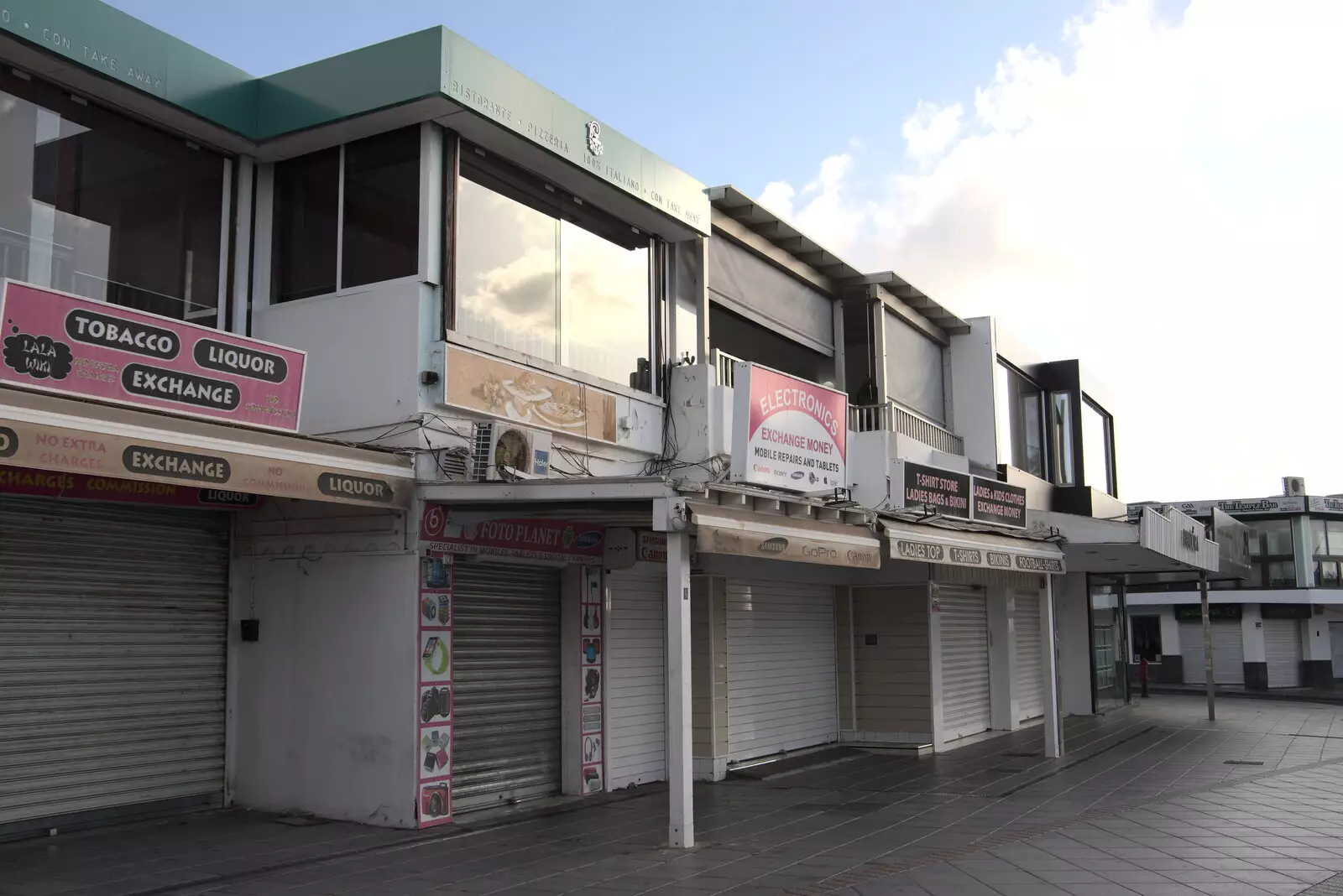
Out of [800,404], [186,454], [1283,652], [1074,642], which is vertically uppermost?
[800,404]

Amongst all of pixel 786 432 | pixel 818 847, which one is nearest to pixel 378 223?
pixel 786 432

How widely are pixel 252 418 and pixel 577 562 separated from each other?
11.8ft

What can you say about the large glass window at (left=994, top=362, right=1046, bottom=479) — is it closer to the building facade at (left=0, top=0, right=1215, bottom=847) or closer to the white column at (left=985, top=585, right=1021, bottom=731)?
the white column at (left=985, top=585, right=1021, bottom=731)

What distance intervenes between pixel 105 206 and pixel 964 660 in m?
13.6

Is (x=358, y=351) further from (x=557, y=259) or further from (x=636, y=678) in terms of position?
(x=636, y=678)

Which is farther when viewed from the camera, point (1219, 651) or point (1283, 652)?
point (1219, 651)

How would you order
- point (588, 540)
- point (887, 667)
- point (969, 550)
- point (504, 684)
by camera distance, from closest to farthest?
point (504, 684), point (588, 540), point (969, 550), point (887, 667)

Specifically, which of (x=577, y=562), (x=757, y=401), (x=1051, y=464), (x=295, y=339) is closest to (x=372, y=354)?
(x=295, y=339)

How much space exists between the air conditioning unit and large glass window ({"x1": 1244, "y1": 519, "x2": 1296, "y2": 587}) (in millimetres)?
31125

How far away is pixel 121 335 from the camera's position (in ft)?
27.3

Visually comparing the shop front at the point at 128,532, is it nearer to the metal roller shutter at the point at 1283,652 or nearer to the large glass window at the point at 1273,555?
the large glass window at the point at 1273,555

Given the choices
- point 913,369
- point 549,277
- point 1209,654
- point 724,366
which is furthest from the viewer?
point 1209,654

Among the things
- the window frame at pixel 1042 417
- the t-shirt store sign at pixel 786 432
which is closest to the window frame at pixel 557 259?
the t-shirt store sign at pixel 786 432

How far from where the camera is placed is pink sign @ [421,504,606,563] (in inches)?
390
